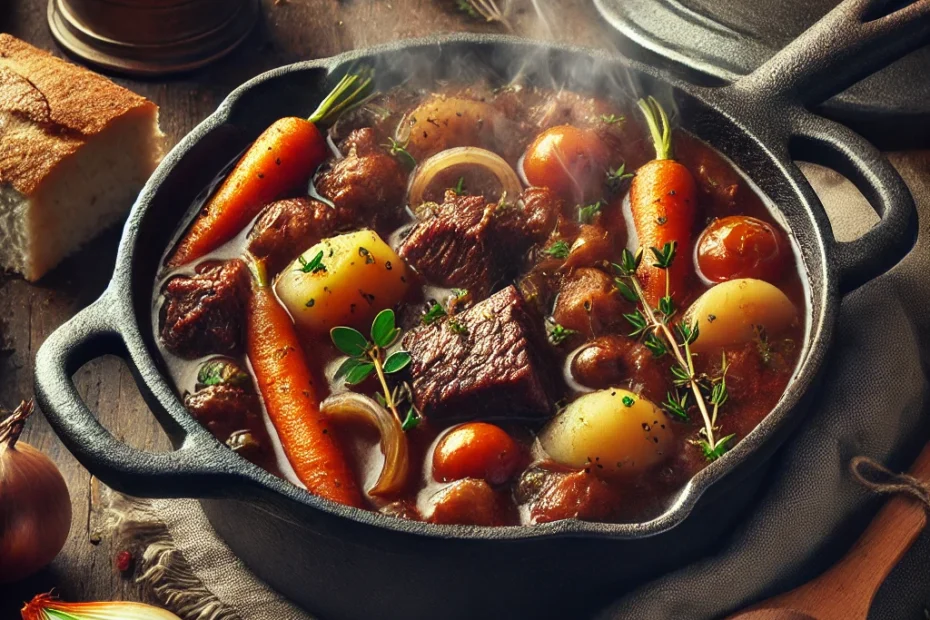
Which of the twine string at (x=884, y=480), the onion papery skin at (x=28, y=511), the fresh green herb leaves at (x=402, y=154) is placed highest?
the fresh green herb leaves at (x=402, y=154)

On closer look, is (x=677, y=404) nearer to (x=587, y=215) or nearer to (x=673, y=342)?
(x=673, y=342)

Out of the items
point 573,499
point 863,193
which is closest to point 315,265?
point 573,499

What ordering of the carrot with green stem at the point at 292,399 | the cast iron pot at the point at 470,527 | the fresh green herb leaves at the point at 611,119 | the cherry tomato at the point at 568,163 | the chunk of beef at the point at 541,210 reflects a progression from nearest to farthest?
the cast iron pot at the point at 470,527
the carrot with green stem at the point at 292,399
the chunk of beef at the point at 541,210
the cherry tomato at the point at 568,163
the fresh green herb leaves at the point at 611,119

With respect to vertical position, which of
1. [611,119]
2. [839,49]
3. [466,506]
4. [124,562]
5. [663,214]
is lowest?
[124,562]

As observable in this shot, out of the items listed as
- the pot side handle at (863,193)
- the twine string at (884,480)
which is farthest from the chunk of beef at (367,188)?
the twine string at (884,480)

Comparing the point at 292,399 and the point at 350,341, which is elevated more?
the point at 350,341

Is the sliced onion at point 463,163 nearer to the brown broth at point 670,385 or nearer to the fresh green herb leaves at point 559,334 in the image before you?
the brown broth at point 670,385

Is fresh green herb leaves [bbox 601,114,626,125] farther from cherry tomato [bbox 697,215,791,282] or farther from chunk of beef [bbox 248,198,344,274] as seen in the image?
chunk of beef [bbox 248,198,344,274]
